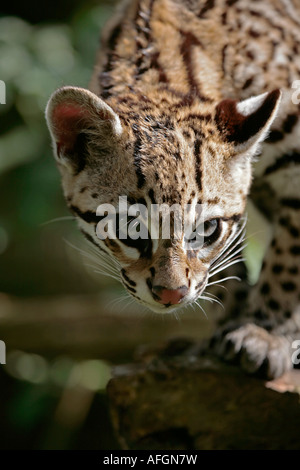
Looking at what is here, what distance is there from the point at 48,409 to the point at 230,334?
9.66ft

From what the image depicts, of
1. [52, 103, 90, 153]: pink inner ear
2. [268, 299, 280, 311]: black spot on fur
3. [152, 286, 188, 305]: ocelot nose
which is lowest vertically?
[268, 299, 280, 311]: black spot on fur

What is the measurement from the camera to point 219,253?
3.52 metres

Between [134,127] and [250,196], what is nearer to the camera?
[134,127]

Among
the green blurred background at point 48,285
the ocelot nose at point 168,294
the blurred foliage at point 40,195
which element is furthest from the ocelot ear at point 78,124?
the green blurred background at point 48,285

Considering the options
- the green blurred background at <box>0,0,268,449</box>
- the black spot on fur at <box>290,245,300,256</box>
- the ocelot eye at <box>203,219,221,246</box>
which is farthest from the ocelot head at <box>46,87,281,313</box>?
the green blurred background at <box>0,0,268,449</box>

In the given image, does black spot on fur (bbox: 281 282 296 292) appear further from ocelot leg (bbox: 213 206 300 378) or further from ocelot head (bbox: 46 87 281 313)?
ocelot head (bbox: 46 87 281 313)

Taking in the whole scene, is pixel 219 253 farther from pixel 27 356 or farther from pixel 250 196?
pixel 27 356

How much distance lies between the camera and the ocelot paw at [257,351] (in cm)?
393

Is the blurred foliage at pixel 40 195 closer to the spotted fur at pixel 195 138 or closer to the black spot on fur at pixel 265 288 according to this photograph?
the spotted fur at pixel 195 138

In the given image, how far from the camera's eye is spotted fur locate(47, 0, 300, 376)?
3246 mm

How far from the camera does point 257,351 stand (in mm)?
3934

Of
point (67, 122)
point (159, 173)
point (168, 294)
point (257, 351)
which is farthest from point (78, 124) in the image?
point (257, 351)

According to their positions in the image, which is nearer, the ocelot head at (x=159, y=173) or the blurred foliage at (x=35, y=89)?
the ocelot head at (x=159, y=173)
